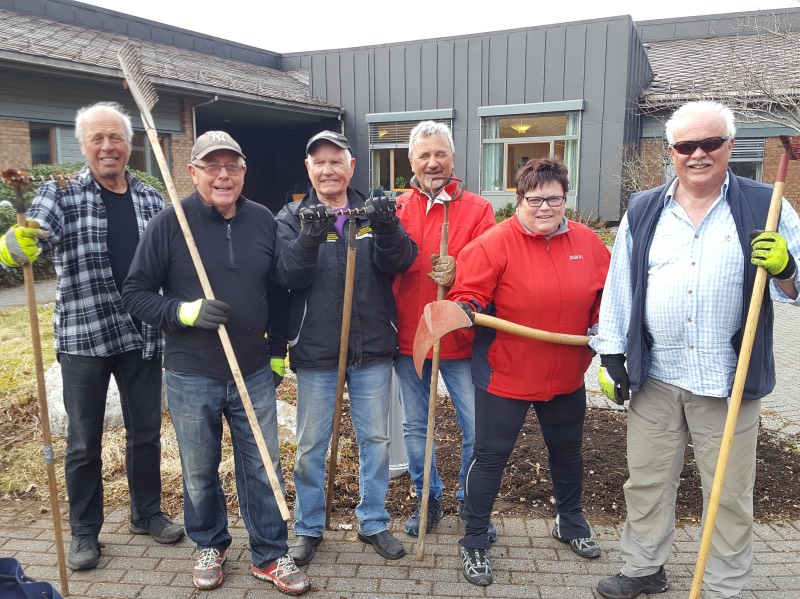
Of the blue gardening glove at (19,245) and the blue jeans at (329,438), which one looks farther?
the blue jeans at (329,438)

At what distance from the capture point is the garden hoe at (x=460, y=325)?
3039 mm

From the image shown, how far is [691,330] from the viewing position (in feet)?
9.15

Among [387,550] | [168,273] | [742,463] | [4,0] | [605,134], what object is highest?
[4,0]

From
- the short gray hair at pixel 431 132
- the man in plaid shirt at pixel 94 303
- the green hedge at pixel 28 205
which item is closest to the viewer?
the man in plaid shirt at pixel 94 303

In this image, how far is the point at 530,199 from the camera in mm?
3090

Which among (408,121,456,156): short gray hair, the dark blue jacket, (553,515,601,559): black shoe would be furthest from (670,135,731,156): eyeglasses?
(553,515,601,559): black shoe

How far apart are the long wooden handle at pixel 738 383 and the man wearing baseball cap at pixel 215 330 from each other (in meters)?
1.84

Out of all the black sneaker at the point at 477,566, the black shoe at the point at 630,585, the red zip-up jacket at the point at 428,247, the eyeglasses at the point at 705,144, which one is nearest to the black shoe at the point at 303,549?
the black sneaker at the point at 477,566

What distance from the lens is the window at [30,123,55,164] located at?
12844mm

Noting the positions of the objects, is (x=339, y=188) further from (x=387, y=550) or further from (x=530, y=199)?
(x=387, y=550)

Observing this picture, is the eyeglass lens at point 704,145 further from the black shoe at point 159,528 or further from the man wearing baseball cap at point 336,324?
the black shoe at point 159,528

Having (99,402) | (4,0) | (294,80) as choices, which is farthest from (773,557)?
(294,80)

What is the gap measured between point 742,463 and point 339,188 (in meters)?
2.25

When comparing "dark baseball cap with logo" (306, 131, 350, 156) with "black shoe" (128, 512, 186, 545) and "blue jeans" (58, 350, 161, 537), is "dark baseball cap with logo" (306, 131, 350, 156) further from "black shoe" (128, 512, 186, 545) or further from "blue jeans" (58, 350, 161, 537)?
"black shoe" (128, 512, 186, 545)
